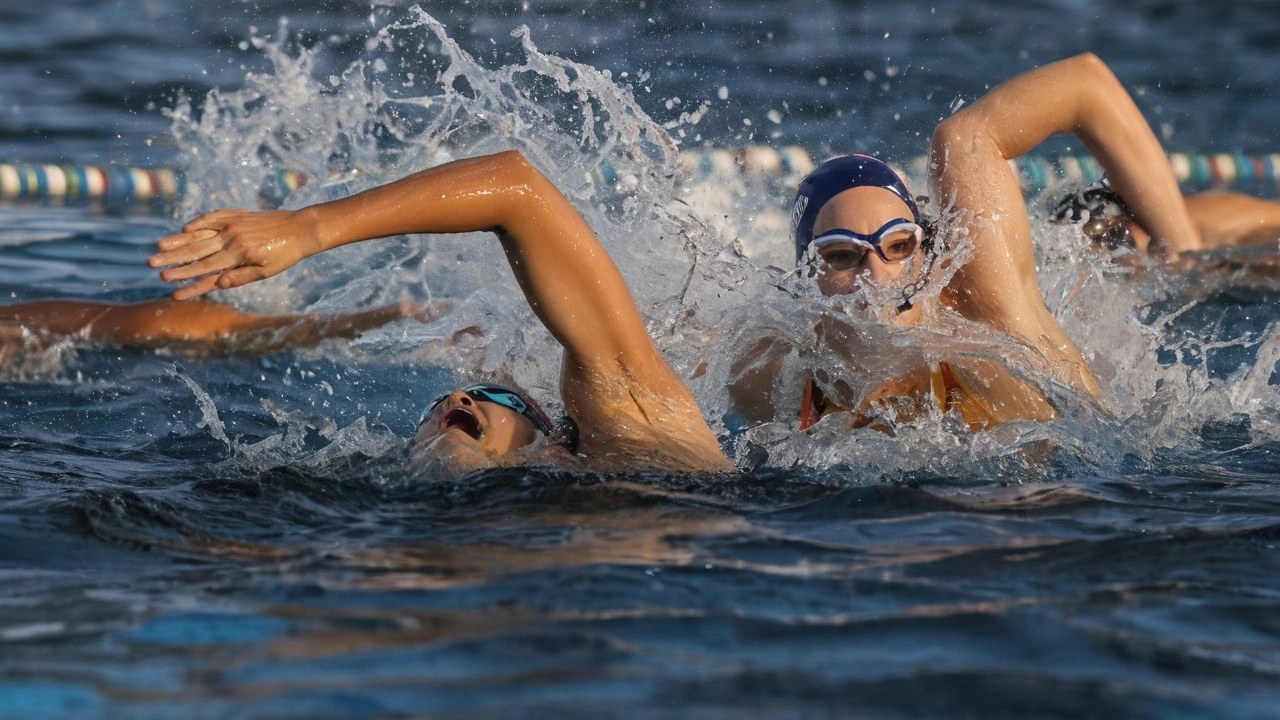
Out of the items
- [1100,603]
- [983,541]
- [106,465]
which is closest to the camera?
[1100,603]

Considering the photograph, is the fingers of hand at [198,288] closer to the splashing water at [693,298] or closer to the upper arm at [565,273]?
the upper arm at [565,273]

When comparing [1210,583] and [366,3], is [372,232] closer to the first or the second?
[1210,583]

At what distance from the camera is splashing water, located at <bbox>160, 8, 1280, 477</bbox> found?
10.5 feet

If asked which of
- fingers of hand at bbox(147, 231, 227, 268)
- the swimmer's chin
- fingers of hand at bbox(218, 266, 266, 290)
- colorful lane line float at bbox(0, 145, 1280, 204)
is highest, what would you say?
colorful lane line float at bbox(0, 145, 1280, 204)

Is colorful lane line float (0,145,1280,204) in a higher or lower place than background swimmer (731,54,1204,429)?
higher

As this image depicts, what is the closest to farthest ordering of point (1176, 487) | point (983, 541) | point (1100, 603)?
point (1100, 603)
point (983, 541)
point (1176, 487)

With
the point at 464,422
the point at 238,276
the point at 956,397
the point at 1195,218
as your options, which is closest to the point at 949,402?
the point at 956,397

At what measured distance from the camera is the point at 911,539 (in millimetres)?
2488

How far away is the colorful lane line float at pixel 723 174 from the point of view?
761 centimetres

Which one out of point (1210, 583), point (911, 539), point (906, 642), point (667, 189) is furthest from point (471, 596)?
point (667, 189)

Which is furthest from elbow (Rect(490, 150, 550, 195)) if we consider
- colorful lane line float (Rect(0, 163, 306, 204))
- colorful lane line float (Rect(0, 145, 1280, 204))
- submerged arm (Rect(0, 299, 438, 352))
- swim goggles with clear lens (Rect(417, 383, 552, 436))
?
colorful lane line float (Rect(0, 163, 306, 204))

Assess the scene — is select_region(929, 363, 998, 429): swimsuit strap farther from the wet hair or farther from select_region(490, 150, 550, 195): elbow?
select_region(490, 150, 550, 195): elbow

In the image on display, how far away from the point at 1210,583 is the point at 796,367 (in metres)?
1.39

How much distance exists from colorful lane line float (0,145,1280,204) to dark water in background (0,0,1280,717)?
11.2 ft
